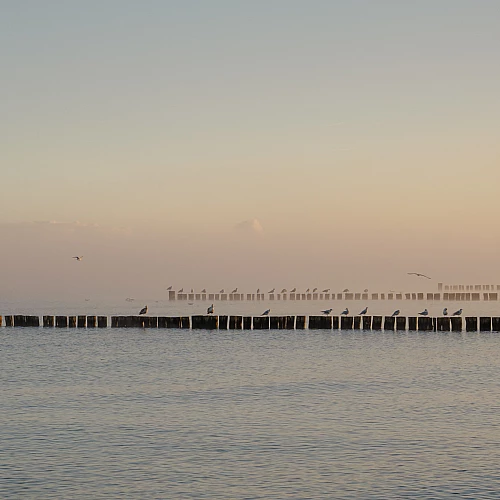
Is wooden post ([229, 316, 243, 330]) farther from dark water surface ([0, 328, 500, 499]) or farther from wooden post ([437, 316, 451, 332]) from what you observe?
dark water surface ([0, 328, 500, 499])

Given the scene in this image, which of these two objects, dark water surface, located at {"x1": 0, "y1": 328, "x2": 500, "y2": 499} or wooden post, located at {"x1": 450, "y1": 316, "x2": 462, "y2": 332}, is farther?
wooden post, located at {"x1": 450, "y1": 316, "x2": 462, "y2": 332}

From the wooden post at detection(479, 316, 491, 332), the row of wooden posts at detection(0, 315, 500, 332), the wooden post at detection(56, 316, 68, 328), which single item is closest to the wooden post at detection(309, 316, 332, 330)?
the row of wooden posts at detection(0, 315, 500, 332)

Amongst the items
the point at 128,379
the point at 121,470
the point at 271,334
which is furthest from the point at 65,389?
the point at 271,334

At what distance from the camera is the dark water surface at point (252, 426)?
1678 centimetres

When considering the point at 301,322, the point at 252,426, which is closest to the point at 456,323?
the point at 301,322

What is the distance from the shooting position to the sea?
16734 mm

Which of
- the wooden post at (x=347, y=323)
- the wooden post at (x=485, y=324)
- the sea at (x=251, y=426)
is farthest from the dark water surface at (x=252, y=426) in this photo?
the wooden post at (x=347, y=323)

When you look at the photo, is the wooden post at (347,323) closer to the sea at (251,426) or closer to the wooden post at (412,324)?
the wooden post at (412,324)

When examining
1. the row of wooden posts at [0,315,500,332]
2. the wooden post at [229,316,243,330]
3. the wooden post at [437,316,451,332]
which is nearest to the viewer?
the wooden post at [437,316,451,332]

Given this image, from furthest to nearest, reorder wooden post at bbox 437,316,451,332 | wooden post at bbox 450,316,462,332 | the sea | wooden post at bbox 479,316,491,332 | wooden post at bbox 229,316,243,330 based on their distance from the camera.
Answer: wooden post at bbox 229,316,243,330 < wooden post at bbox 450,316,462,332 < wooden post at bbox 437,316,451,332 < wooden post at bbox 479,316,491,332 < the sea

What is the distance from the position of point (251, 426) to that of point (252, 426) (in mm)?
28

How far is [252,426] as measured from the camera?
23.0 m

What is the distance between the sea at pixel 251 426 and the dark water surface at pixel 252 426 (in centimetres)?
6

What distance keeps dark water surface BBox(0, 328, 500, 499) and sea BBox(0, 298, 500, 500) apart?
0.19 ft
